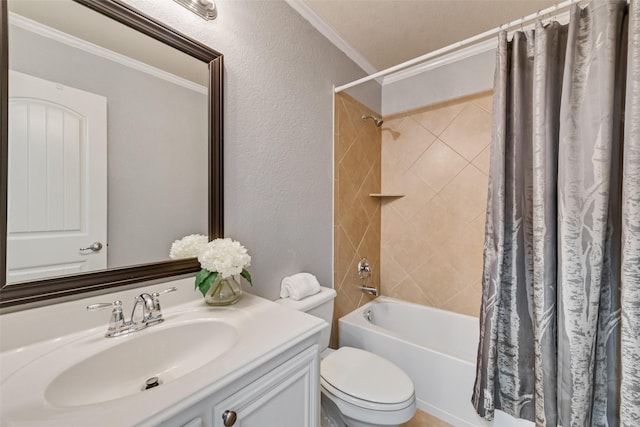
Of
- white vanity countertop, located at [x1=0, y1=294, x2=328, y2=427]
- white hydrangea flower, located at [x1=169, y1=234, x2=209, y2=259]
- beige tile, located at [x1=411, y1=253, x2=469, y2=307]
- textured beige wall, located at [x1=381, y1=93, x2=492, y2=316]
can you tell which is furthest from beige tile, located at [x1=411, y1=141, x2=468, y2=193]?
white hydrangea flower, located at [x1=169, y1=234, x2=209, y2=259]

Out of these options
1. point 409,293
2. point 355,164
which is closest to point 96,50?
point 355,164

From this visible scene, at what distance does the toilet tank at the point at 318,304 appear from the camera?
1.26 metres

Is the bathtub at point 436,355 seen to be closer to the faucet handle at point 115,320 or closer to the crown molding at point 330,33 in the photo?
the faucet handle at point 115,320

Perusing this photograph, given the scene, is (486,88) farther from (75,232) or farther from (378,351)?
(75,232)

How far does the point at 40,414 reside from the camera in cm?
47

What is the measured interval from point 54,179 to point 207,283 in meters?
0.54

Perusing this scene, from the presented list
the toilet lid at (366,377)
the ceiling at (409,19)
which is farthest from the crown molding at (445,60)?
the toilet lid at (366,377)

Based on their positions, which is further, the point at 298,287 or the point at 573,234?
the point at 298,287

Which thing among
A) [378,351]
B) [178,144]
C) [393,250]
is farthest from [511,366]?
[178,144]

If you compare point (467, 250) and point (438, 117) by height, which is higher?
point (438, 117)

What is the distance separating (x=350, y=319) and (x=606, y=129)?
1577mm

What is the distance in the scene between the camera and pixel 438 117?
2012 mm

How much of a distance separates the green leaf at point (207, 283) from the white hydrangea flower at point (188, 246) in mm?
140

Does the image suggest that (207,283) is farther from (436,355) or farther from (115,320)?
(436,355)
